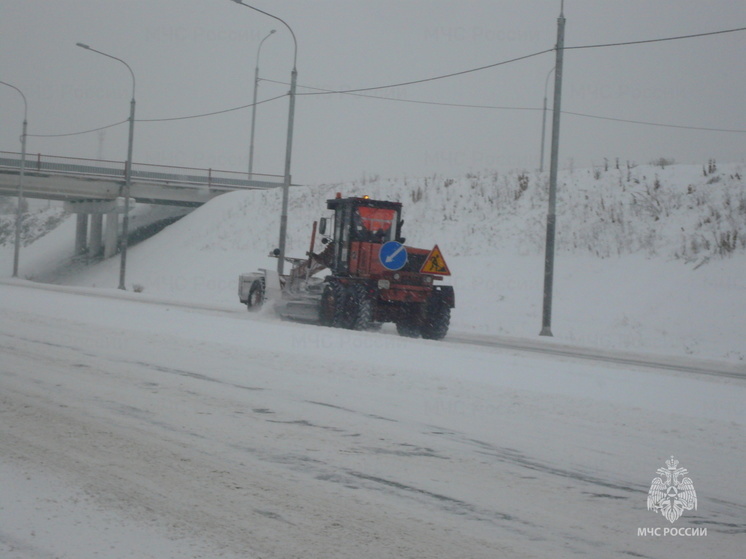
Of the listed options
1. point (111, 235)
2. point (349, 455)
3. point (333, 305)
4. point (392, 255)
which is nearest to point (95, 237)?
point (111, 235)

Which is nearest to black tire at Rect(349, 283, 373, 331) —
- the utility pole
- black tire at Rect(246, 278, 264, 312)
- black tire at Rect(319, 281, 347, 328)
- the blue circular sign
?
black tire at Rect(319, 281, 347, 328)

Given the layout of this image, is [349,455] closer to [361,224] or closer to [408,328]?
[361,224]

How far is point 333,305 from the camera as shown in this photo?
1867cm

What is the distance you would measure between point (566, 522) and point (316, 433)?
2.77m

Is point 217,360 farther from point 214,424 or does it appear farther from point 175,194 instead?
point 175,194

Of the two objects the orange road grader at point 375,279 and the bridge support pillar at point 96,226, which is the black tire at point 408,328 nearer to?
the orange road grader at point 375,279

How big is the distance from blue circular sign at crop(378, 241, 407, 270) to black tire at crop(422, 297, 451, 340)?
151 cm

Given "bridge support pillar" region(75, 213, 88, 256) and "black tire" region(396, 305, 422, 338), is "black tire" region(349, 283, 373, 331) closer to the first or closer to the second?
"black tire" region(396, 305, 422, 338)

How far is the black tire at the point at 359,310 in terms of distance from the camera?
18.2 m

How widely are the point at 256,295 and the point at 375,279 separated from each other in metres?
4.94

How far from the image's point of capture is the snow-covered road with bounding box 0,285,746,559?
16.4 ft

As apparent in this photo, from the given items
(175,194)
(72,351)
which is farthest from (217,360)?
(175,194)

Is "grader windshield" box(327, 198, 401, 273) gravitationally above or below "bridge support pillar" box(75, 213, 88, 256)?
below

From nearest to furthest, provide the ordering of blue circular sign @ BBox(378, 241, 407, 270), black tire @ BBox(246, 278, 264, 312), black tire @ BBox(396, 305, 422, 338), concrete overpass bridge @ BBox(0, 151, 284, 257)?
blue circular sign @ BBox(378, 241, 407, 270) → black tire @ BBox(396, 305, 422, 338) → black tire @ BBox(246, 278, 264, 312) → concrete overpass bridge @ BBox(0, 151, 284, 257)
